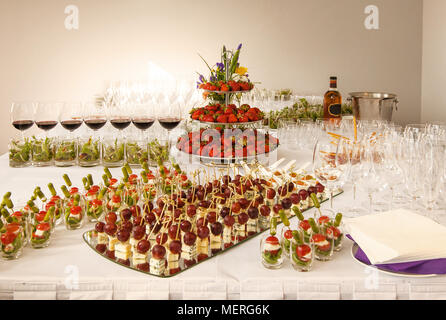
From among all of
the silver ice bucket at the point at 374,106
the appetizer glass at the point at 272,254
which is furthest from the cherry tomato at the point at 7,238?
the silver ice bucket at the point at 374,106

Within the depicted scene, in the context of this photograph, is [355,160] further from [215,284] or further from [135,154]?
[135,154]

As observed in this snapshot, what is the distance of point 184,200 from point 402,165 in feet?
2.29

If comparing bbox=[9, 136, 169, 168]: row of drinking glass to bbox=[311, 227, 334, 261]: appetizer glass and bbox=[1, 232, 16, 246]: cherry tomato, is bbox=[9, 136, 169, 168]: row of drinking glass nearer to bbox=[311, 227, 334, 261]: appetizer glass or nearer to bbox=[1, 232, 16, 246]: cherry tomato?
bbox=[1, 232, 16, 246]: cherry tomato

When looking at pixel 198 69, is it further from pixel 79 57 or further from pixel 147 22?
pixel 79 57

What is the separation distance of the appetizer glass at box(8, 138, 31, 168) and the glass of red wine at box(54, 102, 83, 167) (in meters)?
0.13

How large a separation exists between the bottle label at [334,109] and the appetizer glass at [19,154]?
1.83m

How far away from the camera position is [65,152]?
7.03 ft

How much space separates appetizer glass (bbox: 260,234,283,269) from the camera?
1.14m

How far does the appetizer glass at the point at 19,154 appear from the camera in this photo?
83.8 inches

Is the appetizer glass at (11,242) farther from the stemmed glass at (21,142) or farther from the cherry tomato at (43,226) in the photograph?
the stemmed glass at (21,142)

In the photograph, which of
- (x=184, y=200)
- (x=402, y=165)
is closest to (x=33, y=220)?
(x=184, y=200)

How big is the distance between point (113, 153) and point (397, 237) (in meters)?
1.36

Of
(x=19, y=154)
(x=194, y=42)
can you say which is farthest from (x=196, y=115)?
(x=194, y=42)
